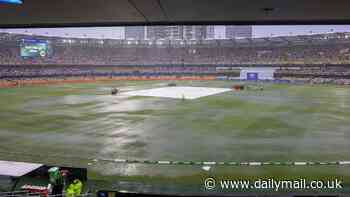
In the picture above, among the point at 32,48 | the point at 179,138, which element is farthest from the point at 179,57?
the point at 179,138

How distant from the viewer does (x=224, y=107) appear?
33.2m

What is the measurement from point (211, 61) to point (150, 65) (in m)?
24.0

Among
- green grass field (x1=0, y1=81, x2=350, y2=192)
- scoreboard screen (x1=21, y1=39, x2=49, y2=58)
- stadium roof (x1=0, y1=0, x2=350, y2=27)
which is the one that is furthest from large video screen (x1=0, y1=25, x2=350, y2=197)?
scoreboard screen (x1=21, y1=39, x2=49, y2=58)

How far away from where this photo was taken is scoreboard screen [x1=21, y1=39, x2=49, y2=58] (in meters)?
→ 72.8

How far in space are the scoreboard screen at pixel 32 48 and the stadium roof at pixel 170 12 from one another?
7485 cm

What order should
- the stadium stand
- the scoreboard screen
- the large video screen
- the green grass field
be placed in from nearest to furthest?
1. the large video screen
2. the green grass field
3. the scoreboard screen
4. the stadium stand

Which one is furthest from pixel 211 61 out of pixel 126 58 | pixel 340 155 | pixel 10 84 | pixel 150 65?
pixel 340 155

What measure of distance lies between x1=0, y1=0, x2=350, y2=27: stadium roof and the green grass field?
7.06 metres

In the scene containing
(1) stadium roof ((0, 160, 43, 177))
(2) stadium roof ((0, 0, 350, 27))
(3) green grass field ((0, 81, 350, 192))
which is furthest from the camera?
(3) green grass field ((0, 81, 350, 192))

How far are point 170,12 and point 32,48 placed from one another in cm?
7802

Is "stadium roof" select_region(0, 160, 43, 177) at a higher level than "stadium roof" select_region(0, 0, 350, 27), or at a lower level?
lower

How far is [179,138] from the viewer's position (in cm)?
1934

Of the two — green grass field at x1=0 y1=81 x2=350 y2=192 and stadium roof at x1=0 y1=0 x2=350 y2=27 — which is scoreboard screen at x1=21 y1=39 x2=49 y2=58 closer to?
green grass field at x1=0 y1=81 x2=350 y2=192

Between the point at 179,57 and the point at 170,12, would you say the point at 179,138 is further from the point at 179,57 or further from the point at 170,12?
the point at 179,57
